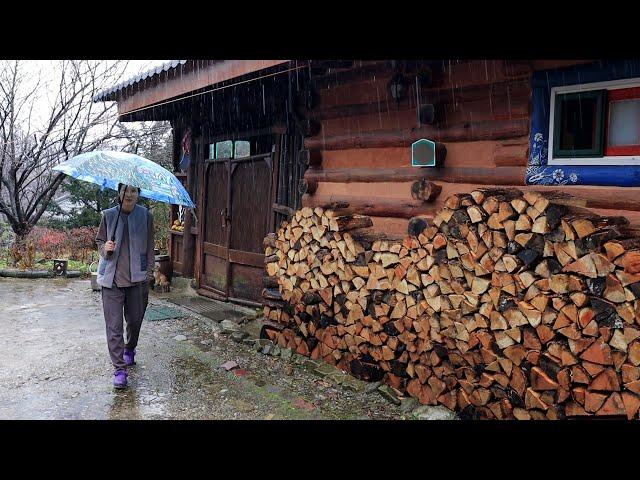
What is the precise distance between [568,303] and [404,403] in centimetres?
181

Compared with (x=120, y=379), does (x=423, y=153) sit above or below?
above

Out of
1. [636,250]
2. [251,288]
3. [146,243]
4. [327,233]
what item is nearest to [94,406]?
[146,243]

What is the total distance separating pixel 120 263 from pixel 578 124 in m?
4.27

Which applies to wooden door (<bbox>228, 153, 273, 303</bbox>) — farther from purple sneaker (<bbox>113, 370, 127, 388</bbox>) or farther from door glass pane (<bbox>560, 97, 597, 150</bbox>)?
door glass pane (<bbox>560, 97, 597, 150</bbox>)

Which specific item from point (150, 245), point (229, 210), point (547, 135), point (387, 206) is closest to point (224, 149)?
point (229, 210)

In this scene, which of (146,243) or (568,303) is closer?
(568,303)

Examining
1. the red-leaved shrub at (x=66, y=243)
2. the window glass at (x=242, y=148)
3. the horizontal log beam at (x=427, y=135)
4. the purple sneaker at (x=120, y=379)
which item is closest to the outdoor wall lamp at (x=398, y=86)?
the horizontal log beam at (x=427, y=135)

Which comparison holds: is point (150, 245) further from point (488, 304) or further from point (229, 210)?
point (488, 304)

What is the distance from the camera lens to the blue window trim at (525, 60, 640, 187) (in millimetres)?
3832

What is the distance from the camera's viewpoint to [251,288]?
8023 millimetres

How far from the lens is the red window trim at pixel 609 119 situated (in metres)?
3.84

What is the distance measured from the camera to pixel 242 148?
833 centimetres

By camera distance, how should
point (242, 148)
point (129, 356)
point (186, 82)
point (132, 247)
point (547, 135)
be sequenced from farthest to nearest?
point (242, 148) < point (186, 82) < point (129, 356) < point (132, 247) < point (547, 135)
